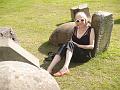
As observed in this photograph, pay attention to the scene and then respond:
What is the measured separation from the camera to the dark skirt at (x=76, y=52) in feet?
25.8

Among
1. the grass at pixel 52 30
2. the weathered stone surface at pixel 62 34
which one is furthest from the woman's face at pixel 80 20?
the weathered stone surface at pixel 62 34

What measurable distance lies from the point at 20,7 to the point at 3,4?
1528 millimetres

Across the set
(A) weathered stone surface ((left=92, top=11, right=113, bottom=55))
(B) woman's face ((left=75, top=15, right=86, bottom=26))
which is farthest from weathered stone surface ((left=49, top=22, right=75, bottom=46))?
(B) woman's face ((left=75, top=15, right=86, bottom=26))

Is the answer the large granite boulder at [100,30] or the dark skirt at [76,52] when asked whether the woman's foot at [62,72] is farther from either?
the large granite boulder at [100,30]

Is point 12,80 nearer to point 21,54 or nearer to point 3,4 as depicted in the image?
point 21,54

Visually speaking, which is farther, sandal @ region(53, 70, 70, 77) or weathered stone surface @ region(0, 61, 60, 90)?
sandal @ region(53, 70, 70, 77)

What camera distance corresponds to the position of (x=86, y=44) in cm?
813

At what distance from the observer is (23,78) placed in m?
5.34

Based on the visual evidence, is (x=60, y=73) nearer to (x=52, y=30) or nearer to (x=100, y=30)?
(x=100, y=30)

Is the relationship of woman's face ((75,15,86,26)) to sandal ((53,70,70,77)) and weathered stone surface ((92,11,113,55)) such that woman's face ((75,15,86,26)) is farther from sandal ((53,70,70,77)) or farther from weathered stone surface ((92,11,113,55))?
sandal ((53,70,70,77))

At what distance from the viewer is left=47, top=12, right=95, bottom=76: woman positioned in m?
7.83

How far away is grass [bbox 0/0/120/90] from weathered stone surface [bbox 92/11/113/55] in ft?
0.79

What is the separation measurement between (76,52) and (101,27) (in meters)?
0.88

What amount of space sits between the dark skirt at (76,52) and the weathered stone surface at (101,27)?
1.22ft
